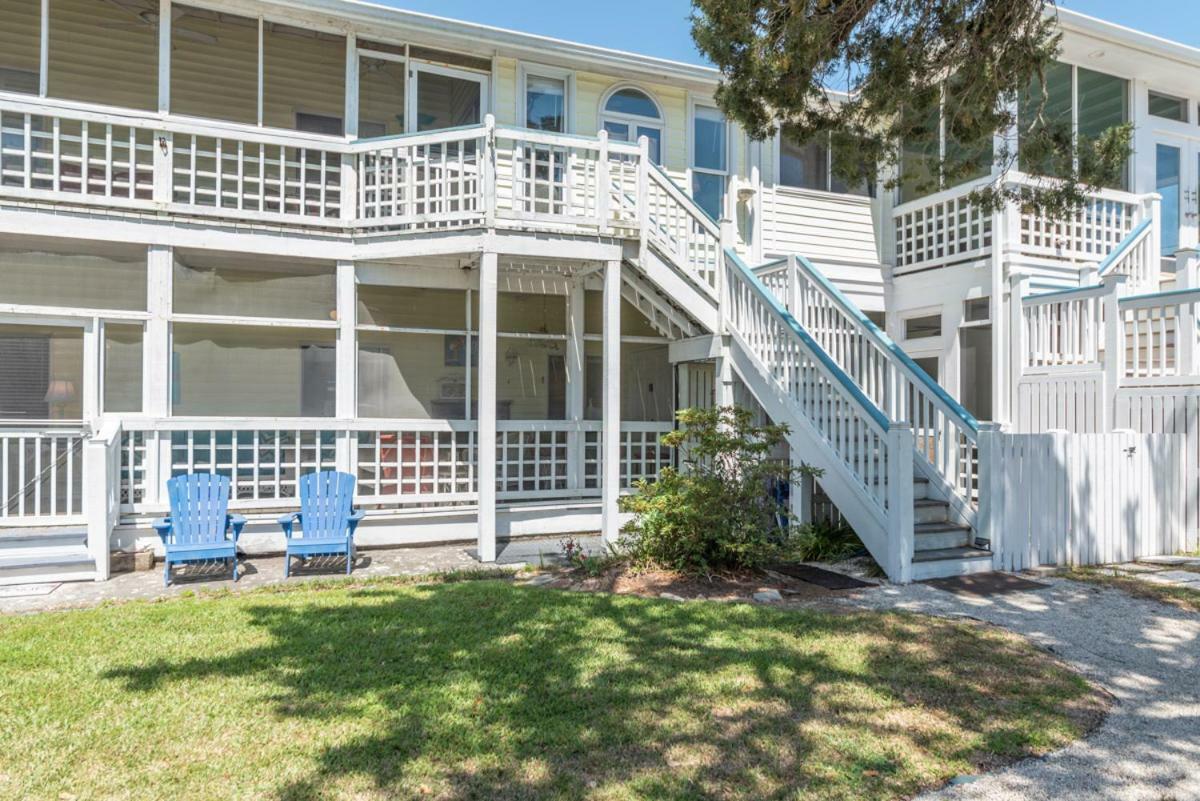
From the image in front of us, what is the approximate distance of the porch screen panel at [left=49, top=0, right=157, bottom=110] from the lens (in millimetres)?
9727

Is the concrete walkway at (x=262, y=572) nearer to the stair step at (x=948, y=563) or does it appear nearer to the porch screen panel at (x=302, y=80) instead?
the stair step at (x=948, y=563)

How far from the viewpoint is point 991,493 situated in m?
6.93

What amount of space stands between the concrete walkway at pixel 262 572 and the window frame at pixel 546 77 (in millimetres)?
5820

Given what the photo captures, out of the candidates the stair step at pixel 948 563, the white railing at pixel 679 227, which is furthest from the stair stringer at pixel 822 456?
the white railing at pixel 679 227

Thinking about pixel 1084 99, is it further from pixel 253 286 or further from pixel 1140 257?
pixel 253 286

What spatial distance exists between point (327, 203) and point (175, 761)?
22.8 ft

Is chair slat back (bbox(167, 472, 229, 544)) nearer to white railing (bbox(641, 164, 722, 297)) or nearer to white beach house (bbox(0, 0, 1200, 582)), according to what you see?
white beach house (bbox(0, 0, 1200, 582))

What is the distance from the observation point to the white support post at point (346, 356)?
8.59 meters

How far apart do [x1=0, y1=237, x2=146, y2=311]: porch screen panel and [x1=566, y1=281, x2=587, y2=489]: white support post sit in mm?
5182

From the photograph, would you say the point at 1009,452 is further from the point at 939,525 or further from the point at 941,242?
the point at 941,242

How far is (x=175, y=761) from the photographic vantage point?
332cm

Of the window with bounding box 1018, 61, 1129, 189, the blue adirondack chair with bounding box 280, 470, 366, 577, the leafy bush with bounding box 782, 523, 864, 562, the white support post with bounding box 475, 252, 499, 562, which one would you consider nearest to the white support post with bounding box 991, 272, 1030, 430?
the window with bounding box 1018, 61, 1129, 189

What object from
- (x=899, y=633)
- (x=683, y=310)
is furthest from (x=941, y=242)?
(x=899, y=633)

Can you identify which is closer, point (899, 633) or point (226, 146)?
point (899, 633)
